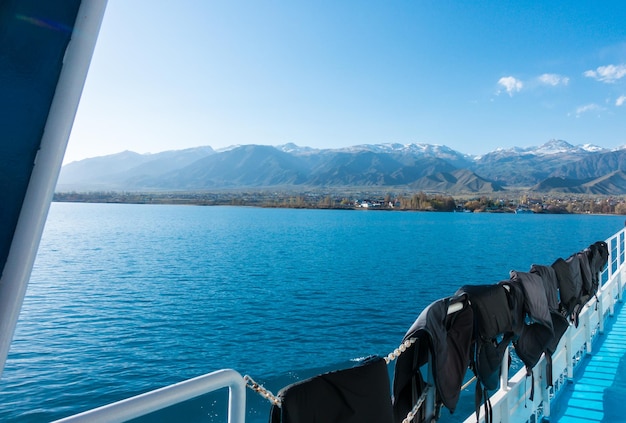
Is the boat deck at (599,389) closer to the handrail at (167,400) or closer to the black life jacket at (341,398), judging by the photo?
the black life jacket at (341,398)

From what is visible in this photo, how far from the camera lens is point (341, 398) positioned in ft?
4.29

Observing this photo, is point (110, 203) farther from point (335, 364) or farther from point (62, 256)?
point (335, 364)

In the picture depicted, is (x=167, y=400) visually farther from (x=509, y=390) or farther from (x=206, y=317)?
(x=206, y=317)

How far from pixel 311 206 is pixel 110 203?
78.0 meters

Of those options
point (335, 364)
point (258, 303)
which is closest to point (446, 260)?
point (258, 303)

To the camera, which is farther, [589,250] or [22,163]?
[589,250]

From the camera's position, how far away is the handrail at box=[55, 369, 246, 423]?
0.84 meters

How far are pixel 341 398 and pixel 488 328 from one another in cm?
105

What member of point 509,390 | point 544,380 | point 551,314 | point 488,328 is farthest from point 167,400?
point 544,380

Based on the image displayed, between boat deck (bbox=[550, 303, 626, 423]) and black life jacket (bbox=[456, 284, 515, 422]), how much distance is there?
127 centimetres

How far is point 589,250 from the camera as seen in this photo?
4293 mm

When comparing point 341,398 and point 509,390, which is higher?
point 341,398

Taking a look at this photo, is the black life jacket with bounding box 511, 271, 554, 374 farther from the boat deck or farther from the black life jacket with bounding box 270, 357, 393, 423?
the black life jacket with bounding box 270, 357, 393, 423

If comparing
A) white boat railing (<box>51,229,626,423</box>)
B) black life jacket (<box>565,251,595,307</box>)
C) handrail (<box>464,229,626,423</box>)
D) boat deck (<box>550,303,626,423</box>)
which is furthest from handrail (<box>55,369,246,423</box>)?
black life jacket (<box>565,251,595,307</box>)
